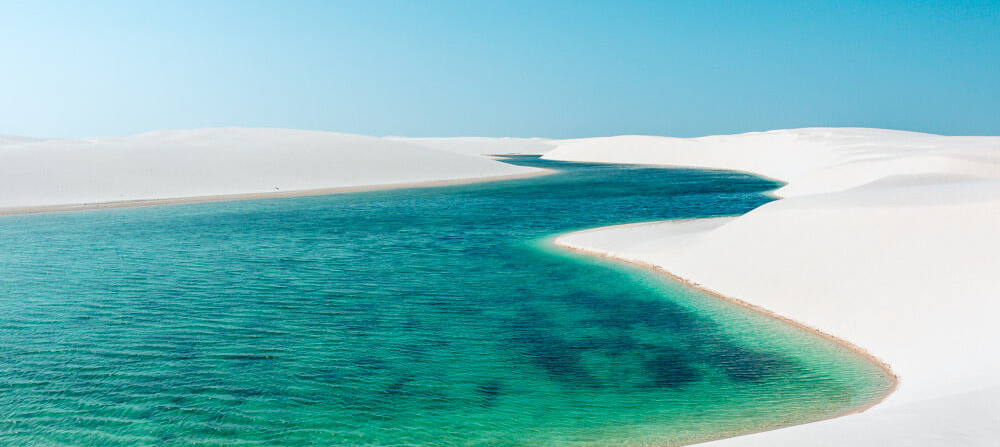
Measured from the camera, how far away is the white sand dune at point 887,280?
19.4ft

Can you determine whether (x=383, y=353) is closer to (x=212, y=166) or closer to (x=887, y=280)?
(x=887, y=280)

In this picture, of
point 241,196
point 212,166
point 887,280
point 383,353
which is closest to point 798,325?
point 887,280

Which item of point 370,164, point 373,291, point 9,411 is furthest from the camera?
point 370,164

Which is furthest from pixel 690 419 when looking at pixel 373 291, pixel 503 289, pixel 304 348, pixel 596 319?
pixel 373 291

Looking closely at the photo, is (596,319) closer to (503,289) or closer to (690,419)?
(503,289)

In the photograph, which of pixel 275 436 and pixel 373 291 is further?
pixel 373 291

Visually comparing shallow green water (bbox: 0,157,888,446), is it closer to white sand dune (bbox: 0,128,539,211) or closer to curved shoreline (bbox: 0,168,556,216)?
curved shoreline (bbox: 0,168,556,216)

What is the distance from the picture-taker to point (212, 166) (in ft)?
157

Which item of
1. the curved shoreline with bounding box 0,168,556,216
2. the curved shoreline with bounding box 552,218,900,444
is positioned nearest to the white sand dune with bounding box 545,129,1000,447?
the curved shoreline with bounding box 552,218,900,444

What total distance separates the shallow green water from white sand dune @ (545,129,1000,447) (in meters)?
0.79

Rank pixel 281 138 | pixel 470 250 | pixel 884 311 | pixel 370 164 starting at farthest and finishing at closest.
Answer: pixel 281 138 → pixel 370 164 → pixel 470 250 → pixel 884 311

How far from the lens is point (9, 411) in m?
8.12

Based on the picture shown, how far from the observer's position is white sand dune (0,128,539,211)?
39.1 meters

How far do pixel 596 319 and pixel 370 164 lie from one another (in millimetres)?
44353
